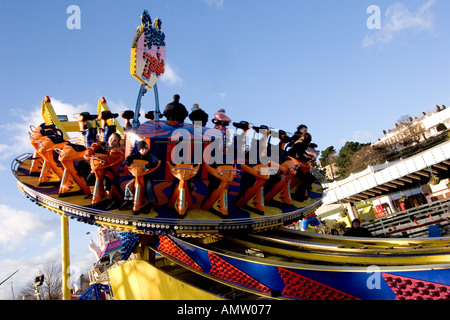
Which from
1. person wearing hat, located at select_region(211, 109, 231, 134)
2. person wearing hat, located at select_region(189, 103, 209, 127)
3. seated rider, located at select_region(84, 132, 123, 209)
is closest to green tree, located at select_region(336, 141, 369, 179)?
person wearing hat, located at select_region(211, 109, 231, 134)

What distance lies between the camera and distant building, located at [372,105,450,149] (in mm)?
48438

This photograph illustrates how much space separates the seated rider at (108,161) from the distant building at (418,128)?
1977 inches

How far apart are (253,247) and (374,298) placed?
2.95m

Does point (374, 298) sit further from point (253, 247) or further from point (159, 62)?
point (159, 62)

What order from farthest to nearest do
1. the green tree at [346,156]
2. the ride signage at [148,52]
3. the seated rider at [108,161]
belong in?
the green tree at [346,156]
the ride signage at [148,52]
the seated rider at [108,161]

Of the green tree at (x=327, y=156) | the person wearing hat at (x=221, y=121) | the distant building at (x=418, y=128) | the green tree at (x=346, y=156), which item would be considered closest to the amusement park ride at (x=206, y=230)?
the person wearing hat at (x=221, y=121)

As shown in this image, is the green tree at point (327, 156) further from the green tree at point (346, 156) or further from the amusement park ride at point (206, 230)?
the amusement park ride at point (206, 230)

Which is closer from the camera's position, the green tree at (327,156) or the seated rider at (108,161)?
the seated rider at (108,161)

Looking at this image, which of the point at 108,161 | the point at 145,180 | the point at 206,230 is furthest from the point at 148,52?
the point at 206,230

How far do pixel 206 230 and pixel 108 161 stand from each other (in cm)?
279

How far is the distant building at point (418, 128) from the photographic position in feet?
159

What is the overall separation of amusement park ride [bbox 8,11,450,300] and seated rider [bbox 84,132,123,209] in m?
0.10
